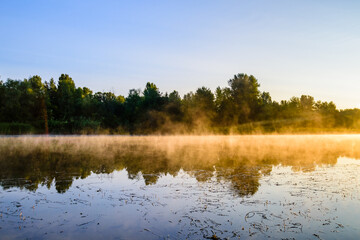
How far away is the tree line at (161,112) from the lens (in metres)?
70.0

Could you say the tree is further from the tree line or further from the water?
the water

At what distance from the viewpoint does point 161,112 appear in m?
71.8

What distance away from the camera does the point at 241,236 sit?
610 cm

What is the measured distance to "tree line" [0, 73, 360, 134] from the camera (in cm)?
7004

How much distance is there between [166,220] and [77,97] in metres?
80.9

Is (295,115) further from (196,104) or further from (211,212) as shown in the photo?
(211,212)

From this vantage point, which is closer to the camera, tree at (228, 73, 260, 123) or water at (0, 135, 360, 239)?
water at (0, 135, 360, 239)

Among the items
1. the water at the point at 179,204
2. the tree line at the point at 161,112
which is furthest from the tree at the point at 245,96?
the water at the point at 179,204

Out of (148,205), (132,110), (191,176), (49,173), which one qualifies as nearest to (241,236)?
(148,205)

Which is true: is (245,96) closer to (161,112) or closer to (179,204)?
(161,112)

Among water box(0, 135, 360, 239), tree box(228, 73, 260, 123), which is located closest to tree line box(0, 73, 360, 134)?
tree box(228, 73, 260, 123)

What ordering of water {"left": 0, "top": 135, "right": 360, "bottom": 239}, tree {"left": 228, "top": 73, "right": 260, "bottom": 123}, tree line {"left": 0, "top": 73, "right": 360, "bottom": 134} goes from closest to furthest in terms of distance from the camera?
water {"left": 0, "top": 135, "right": 360, "bottom": 239}
tree line {"left": 0, "top": 73, "right": 360, "bottom": 134}
tree {"left": 228, "top": 73, "right": 260, "bottom": 123}

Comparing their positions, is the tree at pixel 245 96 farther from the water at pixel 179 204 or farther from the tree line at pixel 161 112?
the water at pixel 179 204

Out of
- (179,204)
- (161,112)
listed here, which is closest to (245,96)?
(161,112)
